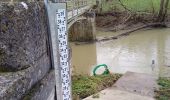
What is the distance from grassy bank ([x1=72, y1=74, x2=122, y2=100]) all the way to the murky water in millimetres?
3803

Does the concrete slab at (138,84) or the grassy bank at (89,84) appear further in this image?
the grassy bank at (89,84)

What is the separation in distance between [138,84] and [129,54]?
9796 millimetres

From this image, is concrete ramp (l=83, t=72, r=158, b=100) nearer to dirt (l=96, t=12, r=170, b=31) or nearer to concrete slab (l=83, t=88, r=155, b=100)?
concrete slab (l=83, t=88, r=155, b=100)

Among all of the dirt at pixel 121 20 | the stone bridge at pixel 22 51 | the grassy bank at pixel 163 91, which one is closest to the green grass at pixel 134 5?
the dirt at pixel 121 20

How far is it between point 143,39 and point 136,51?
3.63m

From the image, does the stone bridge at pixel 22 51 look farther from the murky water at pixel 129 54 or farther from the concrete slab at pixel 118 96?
the murky water at pixel 129 54

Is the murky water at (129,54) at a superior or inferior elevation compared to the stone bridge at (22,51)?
inferior

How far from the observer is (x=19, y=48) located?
5.59 feet

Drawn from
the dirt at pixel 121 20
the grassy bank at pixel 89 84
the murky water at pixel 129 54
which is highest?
the dirt at pixel 121 20

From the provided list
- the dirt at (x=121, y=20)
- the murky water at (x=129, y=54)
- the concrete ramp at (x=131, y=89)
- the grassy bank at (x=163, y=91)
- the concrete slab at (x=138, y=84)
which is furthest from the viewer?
the dirt at (x=121, y=20)

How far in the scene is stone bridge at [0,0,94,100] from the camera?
1620mm

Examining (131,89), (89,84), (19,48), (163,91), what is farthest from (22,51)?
(89,84)

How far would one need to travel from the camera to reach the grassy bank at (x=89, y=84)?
8375mm

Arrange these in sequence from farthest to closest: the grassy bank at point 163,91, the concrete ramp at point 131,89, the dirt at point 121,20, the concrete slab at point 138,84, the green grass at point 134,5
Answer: the green grass at point 134,5, the dirt at point 121,20, the concrete slab at point 138,84, the grassy bank at point 163,91, the concrete ramp at point 131,89
